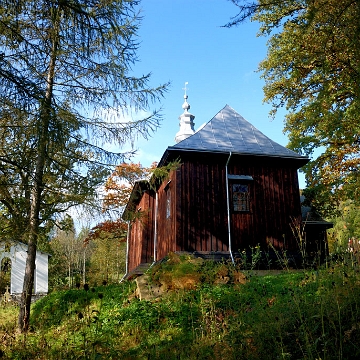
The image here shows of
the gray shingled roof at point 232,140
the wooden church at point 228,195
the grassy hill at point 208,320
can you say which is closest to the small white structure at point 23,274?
the wooden church at point 228,195

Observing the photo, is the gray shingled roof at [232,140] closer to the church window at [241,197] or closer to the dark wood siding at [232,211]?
the dark wood siding at [232,211]

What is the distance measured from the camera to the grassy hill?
4.22 meters

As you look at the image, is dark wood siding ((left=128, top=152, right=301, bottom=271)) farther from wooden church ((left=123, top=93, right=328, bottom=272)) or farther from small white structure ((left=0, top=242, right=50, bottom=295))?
small white structure ((left=0, top=242, right=50, bottom=295))

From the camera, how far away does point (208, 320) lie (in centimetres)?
582

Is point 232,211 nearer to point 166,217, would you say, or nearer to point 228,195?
point 228,195

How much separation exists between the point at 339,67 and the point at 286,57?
202cm

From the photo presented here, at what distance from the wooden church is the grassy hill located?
269 cm

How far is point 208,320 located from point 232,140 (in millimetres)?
8424

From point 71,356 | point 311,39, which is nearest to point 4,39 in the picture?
point 71,356

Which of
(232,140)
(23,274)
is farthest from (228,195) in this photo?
(23,274)

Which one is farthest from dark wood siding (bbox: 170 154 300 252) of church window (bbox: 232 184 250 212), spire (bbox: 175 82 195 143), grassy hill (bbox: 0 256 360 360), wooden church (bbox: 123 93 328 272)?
spire (bbox: 175 82 195 143)

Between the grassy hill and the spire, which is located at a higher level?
the spire

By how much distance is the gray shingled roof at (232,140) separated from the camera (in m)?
12.6

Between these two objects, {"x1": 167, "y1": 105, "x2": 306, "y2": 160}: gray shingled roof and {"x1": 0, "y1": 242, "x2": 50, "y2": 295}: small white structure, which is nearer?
{"x1": 167, "y1": 105, "x2": 306, "y2": 160}: gray shingled roof
